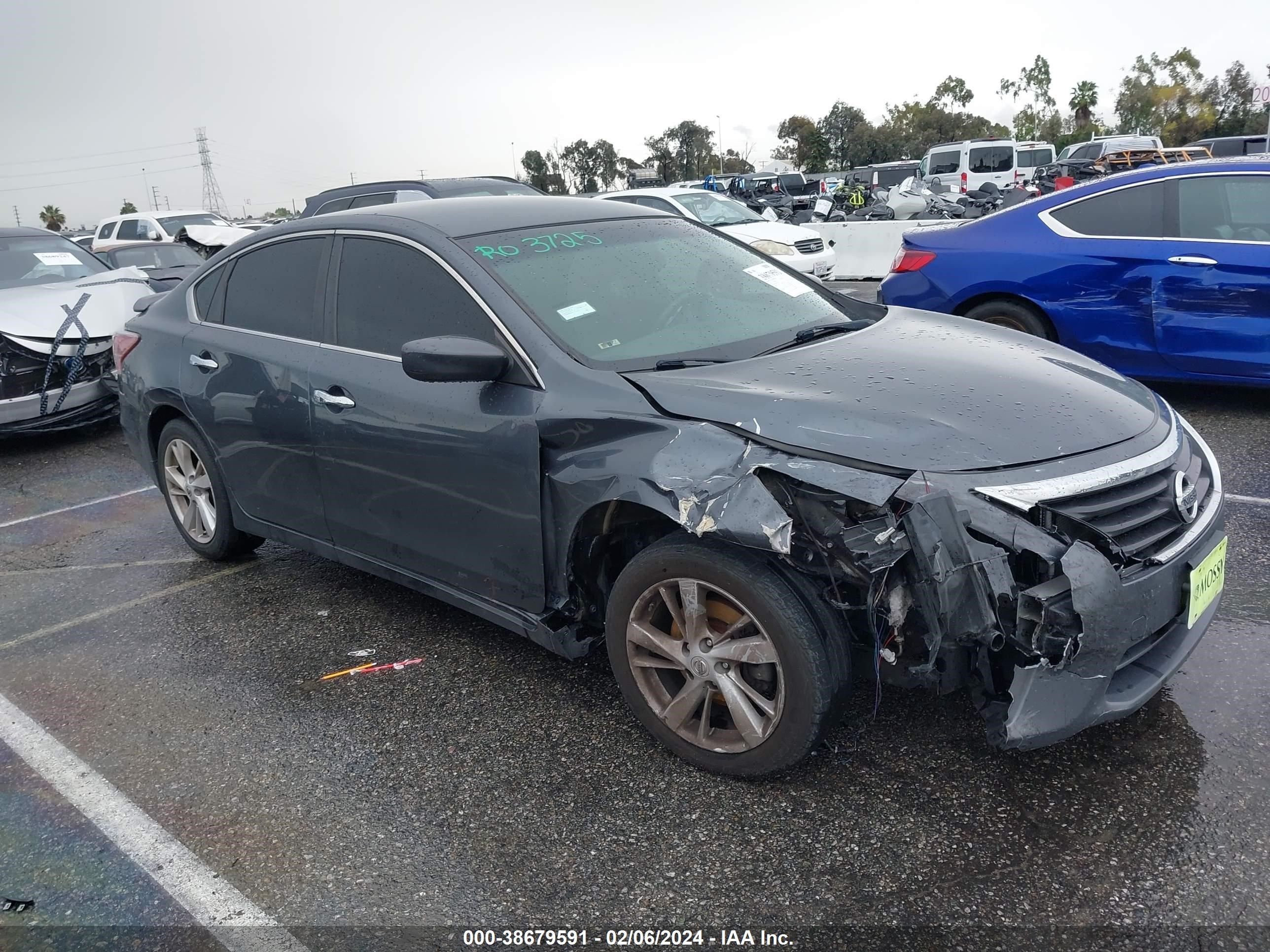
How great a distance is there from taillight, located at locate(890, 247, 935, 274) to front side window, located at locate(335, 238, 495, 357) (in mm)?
4304

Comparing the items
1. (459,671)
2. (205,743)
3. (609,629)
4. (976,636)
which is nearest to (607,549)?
(609,629)

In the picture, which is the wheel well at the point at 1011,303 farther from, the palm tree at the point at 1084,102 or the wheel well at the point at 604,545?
the palm tree at the point at 1084,102

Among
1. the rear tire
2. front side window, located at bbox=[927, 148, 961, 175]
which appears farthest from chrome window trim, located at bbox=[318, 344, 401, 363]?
front side window, located at bbox=[927, 148, 961, 175]

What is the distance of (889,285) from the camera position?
23.2ft

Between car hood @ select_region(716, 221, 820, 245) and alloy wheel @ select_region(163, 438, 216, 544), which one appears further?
car hood @ select_region(716, 221, 820, 245)

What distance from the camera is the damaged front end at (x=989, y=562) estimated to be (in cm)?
238

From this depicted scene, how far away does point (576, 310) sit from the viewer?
3312 mm

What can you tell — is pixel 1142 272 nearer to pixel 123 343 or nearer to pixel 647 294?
pixel 647 294

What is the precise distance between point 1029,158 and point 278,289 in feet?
93.6

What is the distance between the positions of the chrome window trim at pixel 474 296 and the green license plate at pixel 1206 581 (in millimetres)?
1906

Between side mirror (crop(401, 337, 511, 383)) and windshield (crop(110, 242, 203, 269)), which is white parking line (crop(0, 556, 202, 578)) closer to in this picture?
side mirror (crop(401, 337, 511, 383))

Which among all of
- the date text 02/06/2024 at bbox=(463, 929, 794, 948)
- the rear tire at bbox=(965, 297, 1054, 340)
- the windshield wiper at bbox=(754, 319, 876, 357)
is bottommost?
the date text 02/06/2024 at bbox=(463, 929, 794, 948)

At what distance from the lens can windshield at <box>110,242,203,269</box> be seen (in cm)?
1298

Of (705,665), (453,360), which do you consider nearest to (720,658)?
(705,665)
